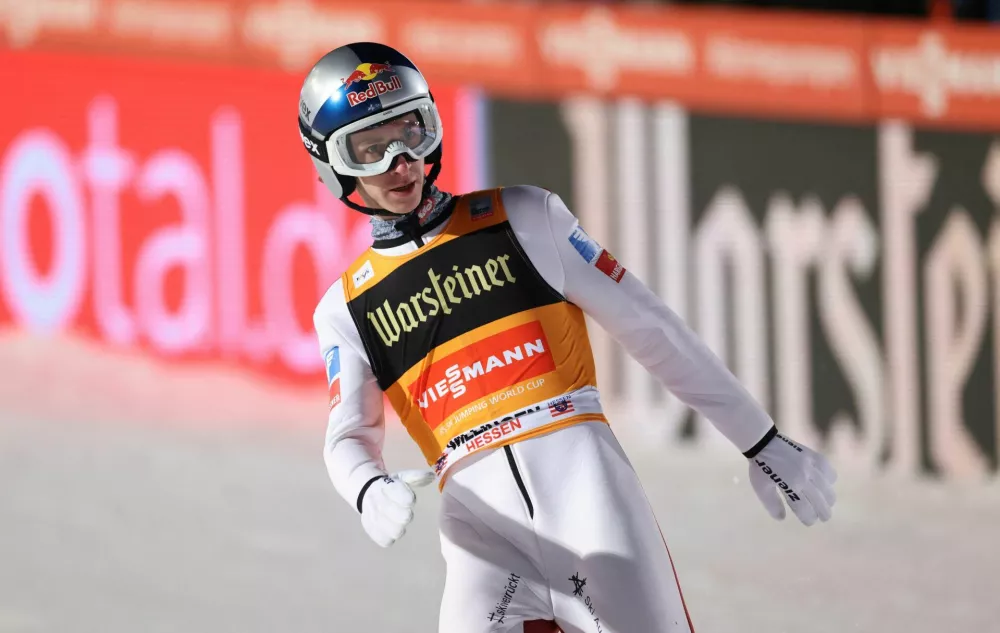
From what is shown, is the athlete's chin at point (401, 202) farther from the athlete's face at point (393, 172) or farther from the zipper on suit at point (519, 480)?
the zipper on suit at point (519, 480)

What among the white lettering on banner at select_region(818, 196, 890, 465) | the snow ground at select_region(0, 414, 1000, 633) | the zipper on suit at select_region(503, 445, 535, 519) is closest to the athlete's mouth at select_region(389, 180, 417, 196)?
the zipper on suit at select_region(503, 445, 535, 519)

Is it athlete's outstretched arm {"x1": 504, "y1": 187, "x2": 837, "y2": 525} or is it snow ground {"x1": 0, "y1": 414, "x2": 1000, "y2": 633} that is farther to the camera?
snow ground {"x1": 0, "y1": 414, "x2": 1000, "y2": 633}

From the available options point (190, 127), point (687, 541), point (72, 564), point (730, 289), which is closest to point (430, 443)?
point (72, 564)

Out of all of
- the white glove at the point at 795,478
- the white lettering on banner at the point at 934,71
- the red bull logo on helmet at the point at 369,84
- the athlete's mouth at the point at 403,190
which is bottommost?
the white glove at the point at 795,478

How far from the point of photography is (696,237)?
833 cm

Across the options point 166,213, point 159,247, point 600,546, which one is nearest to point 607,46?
point 166,213

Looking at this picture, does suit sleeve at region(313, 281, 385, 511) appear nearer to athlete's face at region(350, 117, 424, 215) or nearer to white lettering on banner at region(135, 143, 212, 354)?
athlete's face at region(350, 117, 424, 215)

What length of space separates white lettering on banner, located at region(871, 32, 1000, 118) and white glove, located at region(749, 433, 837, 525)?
239 inches

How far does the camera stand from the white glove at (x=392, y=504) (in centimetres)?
264

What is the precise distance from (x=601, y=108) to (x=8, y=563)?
14.8ft

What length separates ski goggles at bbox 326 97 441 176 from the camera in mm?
2914

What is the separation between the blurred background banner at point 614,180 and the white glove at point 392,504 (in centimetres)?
466

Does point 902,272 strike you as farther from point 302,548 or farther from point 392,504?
point 392,504

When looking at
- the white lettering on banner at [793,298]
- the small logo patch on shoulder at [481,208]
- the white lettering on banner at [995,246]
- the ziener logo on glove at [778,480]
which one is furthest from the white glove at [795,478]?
the white lettering on banner at [995,246]
